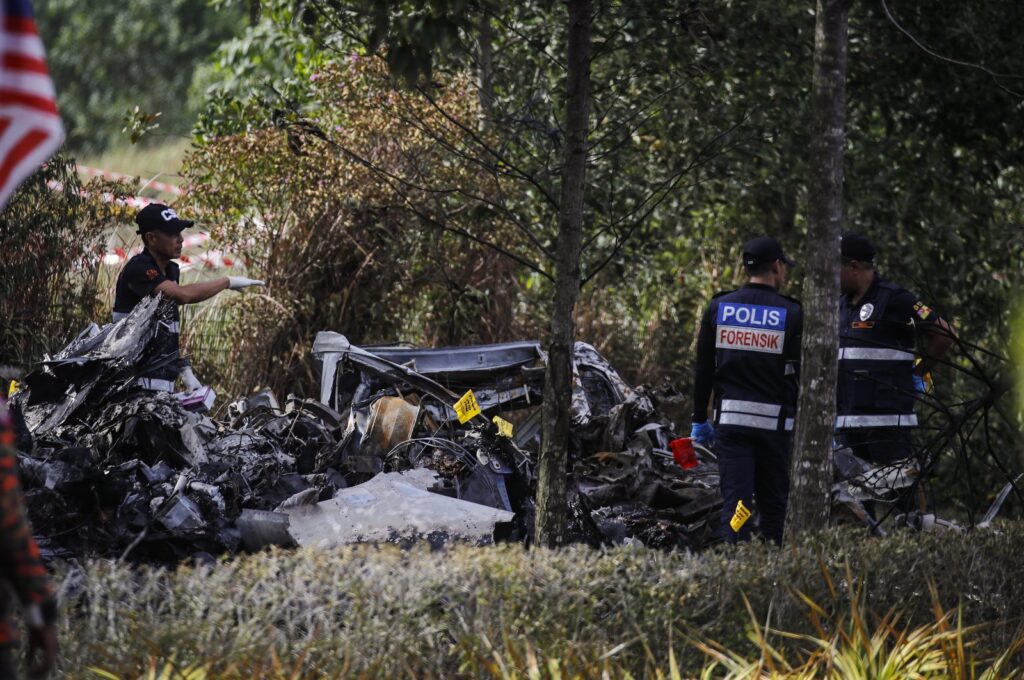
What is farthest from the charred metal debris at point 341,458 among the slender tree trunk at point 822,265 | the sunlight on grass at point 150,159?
the sunlight on grass at point 150,159

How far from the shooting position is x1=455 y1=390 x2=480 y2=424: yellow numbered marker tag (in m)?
7.11

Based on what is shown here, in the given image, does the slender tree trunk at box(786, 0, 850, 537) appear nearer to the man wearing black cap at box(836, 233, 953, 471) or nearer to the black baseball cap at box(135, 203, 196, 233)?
the man wearing black cap at box(836, 233, 953, 471)

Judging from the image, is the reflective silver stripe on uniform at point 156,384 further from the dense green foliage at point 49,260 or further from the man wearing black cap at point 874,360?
the man wearing black cap at point 874,360

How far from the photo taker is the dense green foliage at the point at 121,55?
4059cm

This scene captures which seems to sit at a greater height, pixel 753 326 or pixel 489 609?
pixel 753 326

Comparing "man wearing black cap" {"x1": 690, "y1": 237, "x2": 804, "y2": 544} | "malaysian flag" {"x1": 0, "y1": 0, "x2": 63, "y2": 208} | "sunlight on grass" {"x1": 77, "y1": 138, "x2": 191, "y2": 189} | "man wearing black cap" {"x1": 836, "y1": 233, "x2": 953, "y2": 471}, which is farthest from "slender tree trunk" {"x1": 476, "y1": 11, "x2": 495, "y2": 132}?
"sunlight on grass" {"x1": 77, "y1": 138, "x2": 191, "y2": 189}

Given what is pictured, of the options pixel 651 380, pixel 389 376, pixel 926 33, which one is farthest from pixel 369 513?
pixel 926 33

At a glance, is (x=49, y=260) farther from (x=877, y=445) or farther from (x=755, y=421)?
(x=877, y=445)

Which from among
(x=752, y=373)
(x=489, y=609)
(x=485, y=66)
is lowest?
(x=489, y=609)

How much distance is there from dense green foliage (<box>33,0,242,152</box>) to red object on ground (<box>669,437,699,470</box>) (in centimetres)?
3535

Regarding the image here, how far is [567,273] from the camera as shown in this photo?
572 centimetres

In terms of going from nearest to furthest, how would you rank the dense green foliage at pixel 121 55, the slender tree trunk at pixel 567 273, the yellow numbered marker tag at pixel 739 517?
the slender tree trunk at pixel 567 273
the yellow numbered marker tag at pixel 739 517
the dense green foliage at pixel 121 55

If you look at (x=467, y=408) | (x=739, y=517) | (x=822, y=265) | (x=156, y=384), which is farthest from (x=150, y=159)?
(x=822, y=265)

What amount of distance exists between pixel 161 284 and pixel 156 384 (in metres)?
0.54
